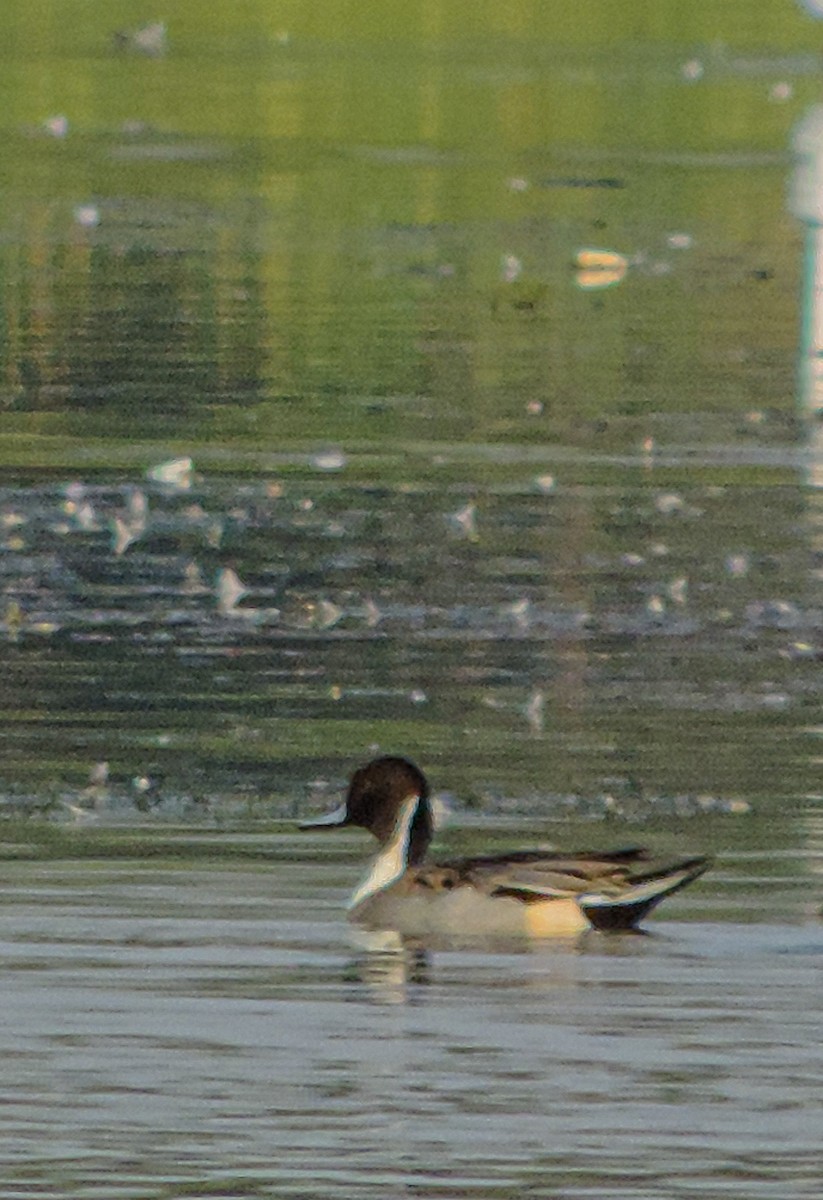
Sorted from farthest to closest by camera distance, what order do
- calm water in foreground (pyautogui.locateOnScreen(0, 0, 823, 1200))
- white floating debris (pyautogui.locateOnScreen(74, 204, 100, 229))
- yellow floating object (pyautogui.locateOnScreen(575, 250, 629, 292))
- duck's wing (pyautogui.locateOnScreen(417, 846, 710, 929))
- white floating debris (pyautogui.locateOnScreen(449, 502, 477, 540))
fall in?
1. white floating debris (pyautogui.locateOnScreen(74, 204, 100, 229))
2. yellow floating object (pyautogui.locateOnScreen(575, 250, 629, 292))
3. white floating debris (pyautogui.locateOnScreen(449, 502, 477, 540))
4. duck's wing (pyautogui.locateOnScreen(417, 846, 710, 929))
5. calm water in foreground (pyautogui.locateOnScreen(0, 0, 823, 1200))

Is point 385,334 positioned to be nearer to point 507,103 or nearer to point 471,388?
point 471,388

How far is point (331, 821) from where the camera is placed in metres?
11.7

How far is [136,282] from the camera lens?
26.7 meters

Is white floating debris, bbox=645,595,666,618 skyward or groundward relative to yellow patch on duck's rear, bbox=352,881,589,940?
skyward

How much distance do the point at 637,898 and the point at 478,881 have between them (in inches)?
16.9

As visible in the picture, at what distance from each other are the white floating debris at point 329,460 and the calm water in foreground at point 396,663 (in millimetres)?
79

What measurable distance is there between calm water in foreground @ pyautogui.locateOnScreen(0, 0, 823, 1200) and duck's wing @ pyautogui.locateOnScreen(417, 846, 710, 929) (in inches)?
4.3

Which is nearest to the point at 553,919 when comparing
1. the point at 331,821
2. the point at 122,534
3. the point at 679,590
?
the point at 331,821

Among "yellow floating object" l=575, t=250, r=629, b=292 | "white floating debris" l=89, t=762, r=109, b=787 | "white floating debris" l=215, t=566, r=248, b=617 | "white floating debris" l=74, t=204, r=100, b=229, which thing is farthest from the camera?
"white floating debris" l=74, t=204, r=100, b=229

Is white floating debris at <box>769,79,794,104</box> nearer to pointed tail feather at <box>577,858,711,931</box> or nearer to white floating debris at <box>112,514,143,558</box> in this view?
white floating debris at <box>112,514,143,558</box>

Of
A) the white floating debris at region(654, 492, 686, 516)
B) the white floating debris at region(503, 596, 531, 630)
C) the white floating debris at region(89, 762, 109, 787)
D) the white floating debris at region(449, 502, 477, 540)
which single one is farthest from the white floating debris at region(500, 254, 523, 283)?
the white floating debris at region(89, 762, 109, 787)

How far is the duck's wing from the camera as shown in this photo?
10.8 m

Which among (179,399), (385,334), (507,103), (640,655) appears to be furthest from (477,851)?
(507,103)

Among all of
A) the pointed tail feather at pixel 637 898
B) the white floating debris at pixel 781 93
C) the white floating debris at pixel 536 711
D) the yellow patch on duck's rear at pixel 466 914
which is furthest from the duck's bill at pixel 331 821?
the white floating debris at pixel 781 93
